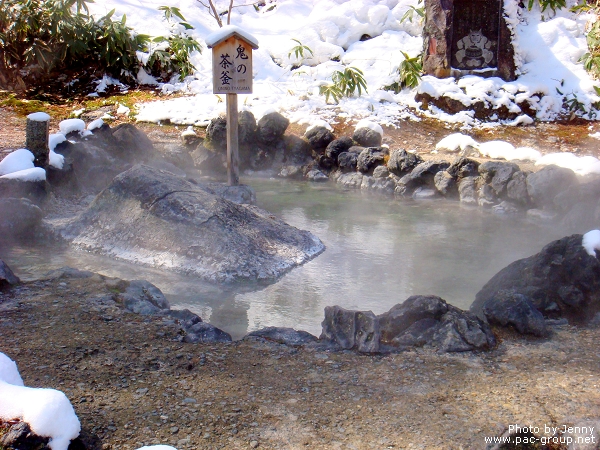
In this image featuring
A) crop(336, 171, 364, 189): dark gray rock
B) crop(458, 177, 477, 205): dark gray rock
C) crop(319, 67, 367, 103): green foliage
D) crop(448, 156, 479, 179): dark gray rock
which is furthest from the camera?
crop(319, 67, 367, 103): green foliage

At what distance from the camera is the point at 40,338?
3.36 meters

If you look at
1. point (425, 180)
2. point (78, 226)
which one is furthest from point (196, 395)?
point (425, 180)

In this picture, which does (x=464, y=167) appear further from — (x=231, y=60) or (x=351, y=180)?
(x=231, y=60)

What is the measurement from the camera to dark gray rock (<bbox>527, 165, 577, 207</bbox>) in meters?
7.40

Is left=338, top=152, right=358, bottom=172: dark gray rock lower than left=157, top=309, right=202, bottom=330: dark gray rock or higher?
higher

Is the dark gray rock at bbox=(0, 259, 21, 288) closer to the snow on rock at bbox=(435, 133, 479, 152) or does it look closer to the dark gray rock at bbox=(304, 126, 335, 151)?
the dark gray rock at bbox=(304, 126, 335, 151)

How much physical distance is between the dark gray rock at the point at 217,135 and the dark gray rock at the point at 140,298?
6.02 metres

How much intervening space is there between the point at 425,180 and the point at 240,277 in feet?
14.9

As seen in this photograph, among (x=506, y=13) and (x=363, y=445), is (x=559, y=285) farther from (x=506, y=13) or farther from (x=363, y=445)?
(x=506, y=13)

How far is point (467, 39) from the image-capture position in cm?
1249

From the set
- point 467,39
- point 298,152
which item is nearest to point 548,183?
point 298,152

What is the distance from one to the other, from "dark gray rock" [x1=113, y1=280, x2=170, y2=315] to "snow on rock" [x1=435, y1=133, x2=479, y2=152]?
6.78 meters

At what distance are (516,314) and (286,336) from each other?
4.68 feet

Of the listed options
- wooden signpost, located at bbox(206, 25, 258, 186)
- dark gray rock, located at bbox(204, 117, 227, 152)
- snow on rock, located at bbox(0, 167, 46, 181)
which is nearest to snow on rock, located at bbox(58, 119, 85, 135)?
dark gray rock, located at bbox(204, 117, 227, 152)
